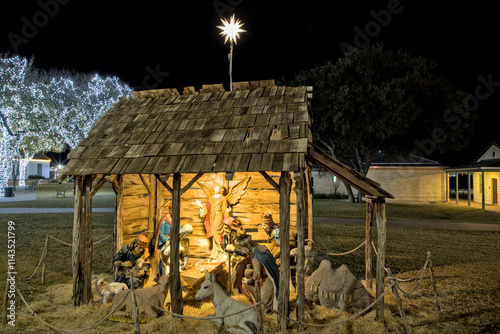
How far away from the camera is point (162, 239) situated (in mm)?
7711

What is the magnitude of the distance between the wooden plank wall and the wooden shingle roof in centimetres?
210

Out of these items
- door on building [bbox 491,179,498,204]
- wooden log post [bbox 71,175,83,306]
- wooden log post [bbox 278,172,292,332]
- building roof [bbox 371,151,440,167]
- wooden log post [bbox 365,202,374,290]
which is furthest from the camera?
building roof [bbox 371,151,440,167]

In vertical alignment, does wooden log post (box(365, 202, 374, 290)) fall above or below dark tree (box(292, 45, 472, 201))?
below

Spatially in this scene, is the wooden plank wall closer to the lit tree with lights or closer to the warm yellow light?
the warm yellow light

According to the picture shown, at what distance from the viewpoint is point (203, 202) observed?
933 centimetres

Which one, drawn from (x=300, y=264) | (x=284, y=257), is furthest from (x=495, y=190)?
(x=284, y=257)

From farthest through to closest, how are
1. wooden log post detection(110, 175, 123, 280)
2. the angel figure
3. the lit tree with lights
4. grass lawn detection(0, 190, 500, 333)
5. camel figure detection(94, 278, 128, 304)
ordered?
the lit tree with lights < the angel figure < wooden log post detection(110, 175, 123, 280) < camel figure detection(94, 278, 128, 304) < grass lawn detection(0, 190, 500, 333)

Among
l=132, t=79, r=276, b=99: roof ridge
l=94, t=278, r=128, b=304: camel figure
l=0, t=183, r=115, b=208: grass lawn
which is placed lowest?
l=94, t=278, r=128, b=304: camel figure

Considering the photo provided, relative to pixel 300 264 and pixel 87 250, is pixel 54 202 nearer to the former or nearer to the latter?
pixel 87 250

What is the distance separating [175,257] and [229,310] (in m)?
1.49

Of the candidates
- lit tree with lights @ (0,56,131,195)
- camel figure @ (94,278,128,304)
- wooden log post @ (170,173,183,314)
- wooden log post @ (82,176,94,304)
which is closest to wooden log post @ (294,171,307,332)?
wooden log post @ (170,173,183,314)

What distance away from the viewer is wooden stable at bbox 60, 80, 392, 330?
5371 mm

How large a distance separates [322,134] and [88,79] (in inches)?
1276

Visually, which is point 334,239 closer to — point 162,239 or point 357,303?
point 357,303
